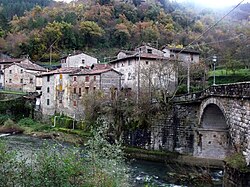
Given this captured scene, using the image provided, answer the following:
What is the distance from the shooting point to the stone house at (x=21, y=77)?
56.9 metres

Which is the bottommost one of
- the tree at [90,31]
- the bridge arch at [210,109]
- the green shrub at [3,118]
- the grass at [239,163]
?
the green shrub at [3,118]

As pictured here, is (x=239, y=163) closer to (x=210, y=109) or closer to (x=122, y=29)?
(x=210, y=109)

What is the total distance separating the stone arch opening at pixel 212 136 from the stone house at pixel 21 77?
115 feet

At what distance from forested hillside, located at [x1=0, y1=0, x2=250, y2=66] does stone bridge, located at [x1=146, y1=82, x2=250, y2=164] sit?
34312 millimetres

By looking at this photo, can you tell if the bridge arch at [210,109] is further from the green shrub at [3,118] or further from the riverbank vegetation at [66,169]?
the green shrub at [3,118]

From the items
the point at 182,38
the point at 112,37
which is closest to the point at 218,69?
the point at 182,38

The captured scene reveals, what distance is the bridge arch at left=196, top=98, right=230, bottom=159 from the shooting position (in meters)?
25.6

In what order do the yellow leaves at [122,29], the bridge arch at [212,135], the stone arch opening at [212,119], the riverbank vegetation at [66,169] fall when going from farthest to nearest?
the yellow leaves at [122,29] → the bridge arch at [212,135] → the stone arch opening at [212,119] → the riverbank vegetation at [66,169]

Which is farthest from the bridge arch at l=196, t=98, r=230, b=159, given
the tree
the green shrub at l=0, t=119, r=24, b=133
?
the tree

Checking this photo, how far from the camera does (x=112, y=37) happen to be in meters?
80.6

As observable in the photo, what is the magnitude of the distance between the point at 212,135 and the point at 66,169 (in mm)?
18202

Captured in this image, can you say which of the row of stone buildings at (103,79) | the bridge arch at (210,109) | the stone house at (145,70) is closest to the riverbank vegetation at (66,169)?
the bridge arch at (210,109)

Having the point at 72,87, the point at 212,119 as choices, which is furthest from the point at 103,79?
the point at 212,119

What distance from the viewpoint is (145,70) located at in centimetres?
3516
